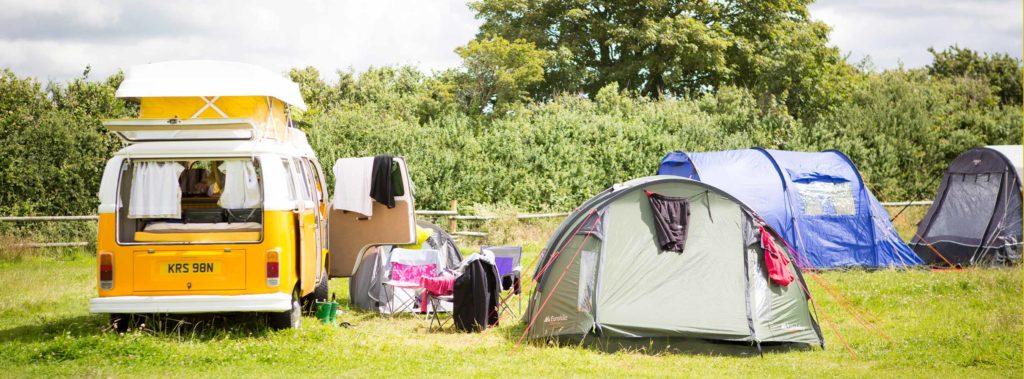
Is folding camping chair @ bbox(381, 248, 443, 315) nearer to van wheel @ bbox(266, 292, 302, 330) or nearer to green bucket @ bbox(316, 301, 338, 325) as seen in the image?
green bucket @ bbox(316, 301, 338, 325)

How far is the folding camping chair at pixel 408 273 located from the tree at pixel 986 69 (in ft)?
97.8

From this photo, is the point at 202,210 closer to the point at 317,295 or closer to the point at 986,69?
the point at 317,295

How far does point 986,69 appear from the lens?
37.0 metres

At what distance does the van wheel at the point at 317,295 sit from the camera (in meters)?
10.1

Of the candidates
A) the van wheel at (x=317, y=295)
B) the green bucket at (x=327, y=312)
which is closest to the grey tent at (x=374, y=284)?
the van wheel at (x=317, y=295)

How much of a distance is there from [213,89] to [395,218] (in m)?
2.88

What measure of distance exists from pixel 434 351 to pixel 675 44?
2002cm

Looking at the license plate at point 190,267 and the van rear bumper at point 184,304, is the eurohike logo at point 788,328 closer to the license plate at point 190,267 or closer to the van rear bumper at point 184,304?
the van rear bumper at point 184,304

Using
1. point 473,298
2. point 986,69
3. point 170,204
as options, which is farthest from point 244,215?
point 986,69

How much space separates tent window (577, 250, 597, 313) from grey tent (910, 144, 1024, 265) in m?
8.17

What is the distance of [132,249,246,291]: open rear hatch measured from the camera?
795 cm

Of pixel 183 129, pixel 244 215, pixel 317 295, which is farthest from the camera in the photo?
pixel 317 295

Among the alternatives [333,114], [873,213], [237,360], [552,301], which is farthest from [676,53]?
[237,360]

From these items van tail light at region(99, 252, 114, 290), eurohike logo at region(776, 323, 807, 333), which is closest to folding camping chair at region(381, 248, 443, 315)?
van tail light at region(99, 252, 114, 290)
